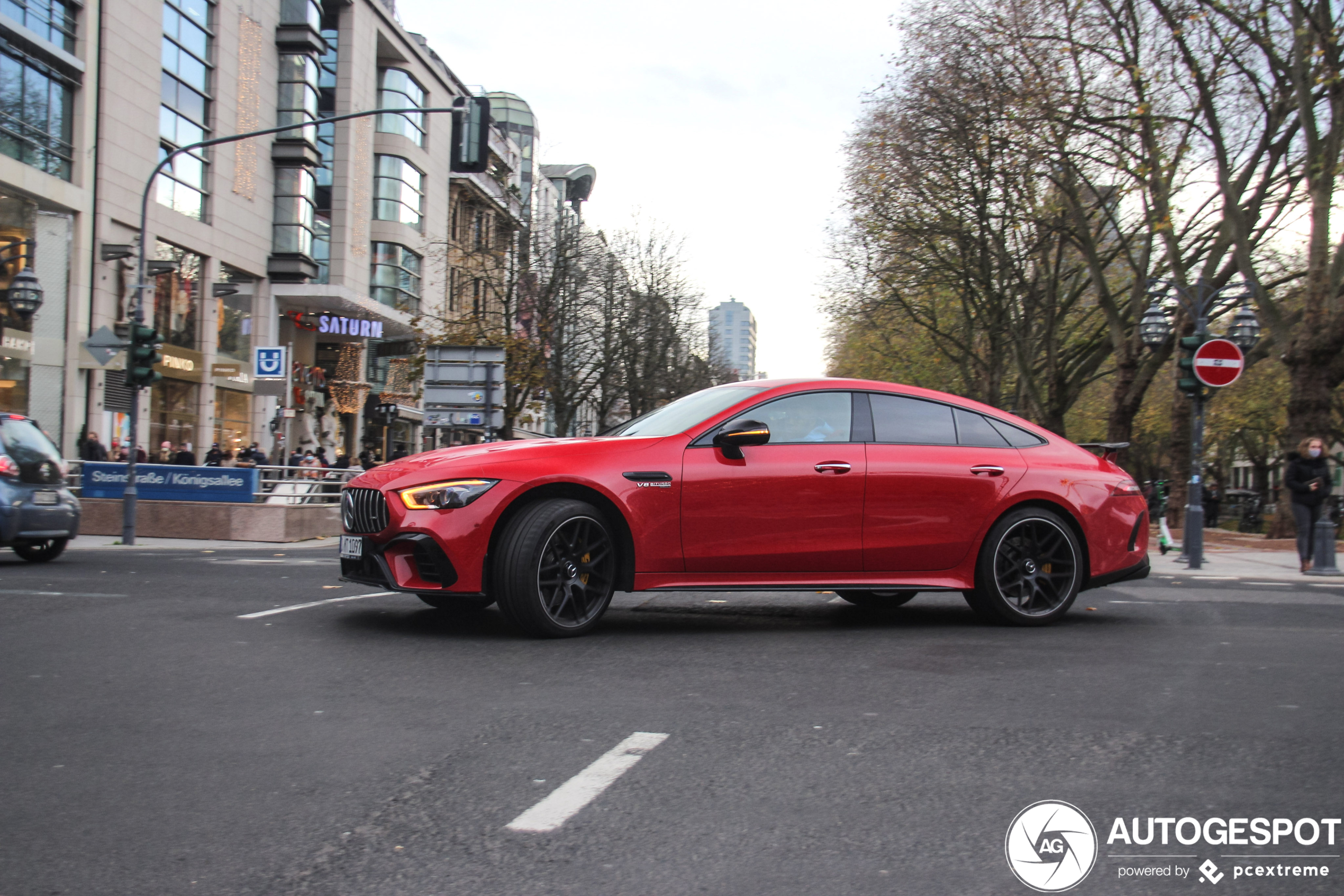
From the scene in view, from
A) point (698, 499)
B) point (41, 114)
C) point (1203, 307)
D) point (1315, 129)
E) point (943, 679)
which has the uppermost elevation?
point (41, 114)

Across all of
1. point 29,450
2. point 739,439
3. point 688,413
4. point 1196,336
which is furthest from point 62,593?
point 1196,336

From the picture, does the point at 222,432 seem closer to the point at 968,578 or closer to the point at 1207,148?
the point at 1207,148

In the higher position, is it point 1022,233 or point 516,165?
point 516,165

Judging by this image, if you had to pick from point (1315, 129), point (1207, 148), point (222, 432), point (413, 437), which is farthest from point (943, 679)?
point (413, 437)

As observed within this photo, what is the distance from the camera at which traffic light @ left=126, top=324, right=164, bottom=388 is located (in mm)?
17562

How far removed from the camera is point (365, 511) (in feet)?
23.0

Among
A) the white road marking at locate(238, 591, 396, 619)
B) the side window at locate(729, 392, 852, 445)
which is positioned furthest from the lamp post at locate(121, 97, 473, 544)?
the side window at locate(729, 392, 852, 445)

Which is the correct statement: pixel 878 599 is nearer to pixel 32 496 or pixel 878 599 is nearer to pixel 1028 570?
pixel 1028 570

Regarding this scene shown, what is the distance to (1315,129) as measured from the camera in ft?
67.2

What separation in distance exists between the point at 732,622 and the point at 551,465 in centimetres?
201

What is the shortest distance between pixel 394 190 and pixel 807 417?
44426 mm

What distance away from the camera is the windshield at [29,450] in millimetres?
12359

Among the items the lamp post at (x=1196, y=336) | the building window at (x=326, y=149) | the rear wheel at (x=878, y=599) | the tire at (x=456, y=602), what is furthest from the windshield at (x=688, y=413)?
the building window at (x=326, y=149)

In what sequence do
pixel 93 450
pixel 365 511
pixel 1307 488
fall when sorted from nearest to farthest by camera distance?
1. pixel 365 511
2. pixel 1307 488
3. pixel 93 450
